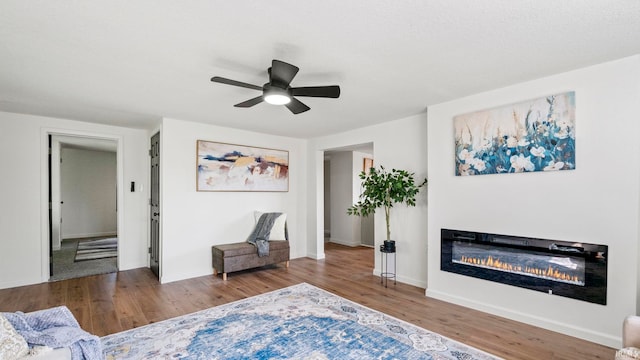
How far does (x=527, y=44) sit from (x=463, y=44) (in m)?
0.47

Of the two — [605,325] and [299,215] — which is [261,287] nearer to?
[299,215]

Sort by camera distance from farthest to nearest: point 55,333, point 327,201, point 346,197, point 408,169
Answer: point 327,201 → point 346,197 → point 408,169 → point 55,333

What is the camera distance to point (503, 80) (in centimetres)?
284

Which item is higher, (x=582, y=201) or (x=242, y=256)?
(x=582, y=201)

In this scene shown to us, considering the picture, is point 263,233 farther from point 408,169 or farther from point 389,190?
point 408,169

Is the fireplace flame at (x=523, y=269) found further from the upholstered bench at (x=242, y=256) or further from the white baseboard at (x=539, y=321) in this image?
the upholstered bench at (x=242, y=256)

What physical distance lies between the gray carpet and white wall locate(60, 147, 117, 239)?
6.36ft

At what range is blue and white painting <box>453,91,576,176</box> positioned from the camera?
2.66 metres

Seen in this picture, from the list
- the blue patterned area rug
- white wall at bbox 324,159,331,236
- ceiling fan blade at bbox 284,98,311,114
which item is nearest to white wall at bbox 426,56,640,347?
the blue patterned area rug

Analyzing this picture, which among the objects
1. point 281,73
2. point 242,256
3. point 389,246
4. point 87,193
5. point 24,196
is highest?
point 281,73

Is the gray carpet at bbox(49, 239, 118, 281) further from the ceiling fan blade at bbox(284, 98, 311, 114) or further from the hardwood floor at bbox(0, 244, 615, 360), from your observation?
the ceiling fan blade at bbox(284, 98, 311, 114)

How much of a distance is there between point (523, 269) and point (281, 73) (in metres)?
3.00

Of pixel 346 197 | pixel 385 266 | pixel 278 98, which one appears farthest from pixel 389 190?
pixel 346 197

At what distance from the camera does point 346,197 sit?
7.25 metres
